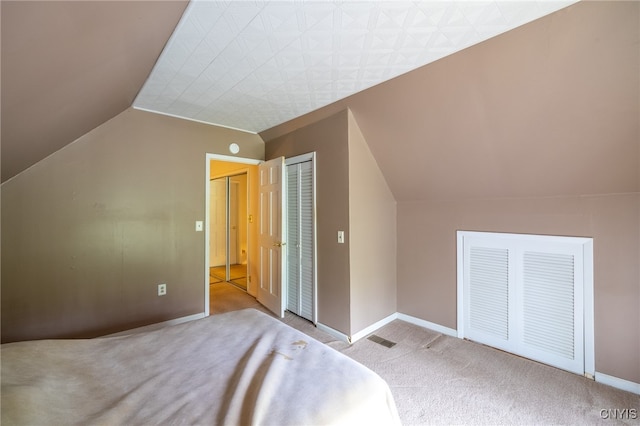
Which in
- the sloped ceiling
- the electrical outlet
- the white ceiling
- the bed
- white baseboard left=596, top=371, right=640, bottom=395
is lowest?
white baseboard left=596, top=371, right=640, bottom=395

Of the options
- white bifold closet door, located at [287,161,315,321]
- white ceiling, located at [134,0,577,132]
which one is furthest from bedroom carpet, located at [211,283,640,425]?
white ceiling, located at [134,0,577,132]

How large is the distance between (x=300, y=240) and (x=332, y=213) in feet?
2.29

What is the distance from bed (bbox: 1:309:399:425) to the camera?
0.96 metres

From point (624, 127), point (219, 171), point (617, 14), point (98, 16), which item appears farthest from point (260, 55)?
point (219, 171)

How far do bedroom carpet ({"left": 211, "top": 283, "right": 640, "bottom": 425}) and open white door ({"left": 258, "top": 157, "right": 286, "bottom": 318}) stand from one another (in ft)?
3.21

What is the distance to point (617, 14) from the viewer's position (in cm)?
135

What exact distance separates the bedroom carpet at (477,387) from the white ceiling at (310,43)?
2.50 metres

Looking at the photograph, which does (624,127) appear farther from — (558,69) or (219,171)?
(219,171)

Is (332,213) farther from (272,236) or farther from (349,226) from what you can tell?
(272,236)

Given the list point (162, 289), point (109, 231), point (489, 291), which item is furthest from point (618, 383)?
point (109, 231)

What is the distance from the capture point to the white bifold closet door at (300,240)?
10.4 ft

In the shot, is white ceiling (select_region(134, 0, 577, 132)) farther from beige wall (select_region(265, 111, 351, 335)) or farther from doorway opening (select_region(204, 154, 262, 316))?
doorway opening (select_region(204, 154, 262, 316))

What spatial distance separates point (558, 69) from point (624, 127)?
609mm

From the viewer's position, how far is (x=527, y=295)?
2.43 metres
